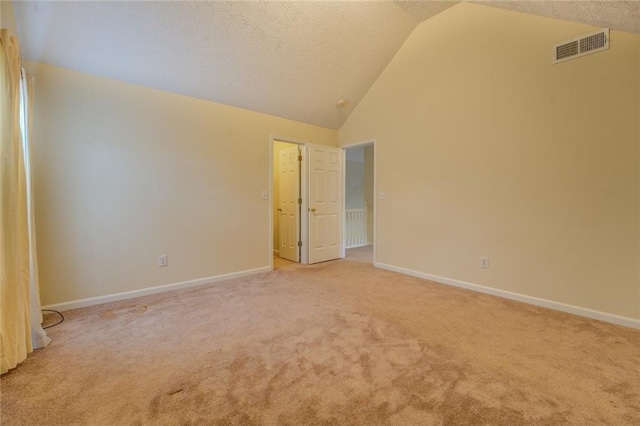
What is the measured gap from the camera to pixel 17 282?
1.79m

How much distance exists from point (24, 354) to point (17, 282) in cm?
48

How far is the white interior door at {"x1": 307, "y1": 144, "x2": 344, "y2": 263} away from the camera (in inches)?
185

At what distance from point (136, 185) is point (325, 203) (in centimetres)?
282

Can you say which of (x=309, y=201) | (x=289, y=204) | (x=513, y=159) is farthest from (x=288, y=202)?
(x=513, y=159)

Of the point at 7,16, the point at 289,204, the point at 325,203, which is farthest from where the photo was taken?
the point at 289,204

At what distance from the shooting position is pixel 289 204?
16.5 ft

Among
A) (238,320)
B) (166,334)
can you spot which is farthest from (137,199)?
(238,320)

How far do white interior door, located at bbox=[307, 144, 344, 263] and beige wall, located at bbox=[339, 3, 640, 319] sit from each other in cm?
103

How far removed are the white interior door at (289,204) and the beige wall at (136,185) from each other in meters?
0.81

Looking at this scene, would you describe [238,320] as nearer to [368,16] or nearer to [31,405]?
[31,405]

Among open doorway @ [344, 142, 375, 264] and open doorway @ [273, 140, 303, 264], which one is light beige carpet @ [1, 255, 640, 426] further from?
open doorway @ [344, 142, 375, 264]

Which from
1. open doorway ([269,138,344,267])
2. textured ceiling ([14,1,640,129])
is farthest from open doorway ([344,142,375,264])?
textured ceiling ([14,1,640,129])

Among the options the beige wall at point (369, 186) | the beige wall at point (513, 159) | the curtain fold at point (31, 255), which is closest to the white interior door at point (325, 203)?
the beige wall at point (513, 159)

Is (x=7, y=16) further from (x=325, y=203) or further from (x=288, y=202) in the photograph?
(x=325, y=203)
